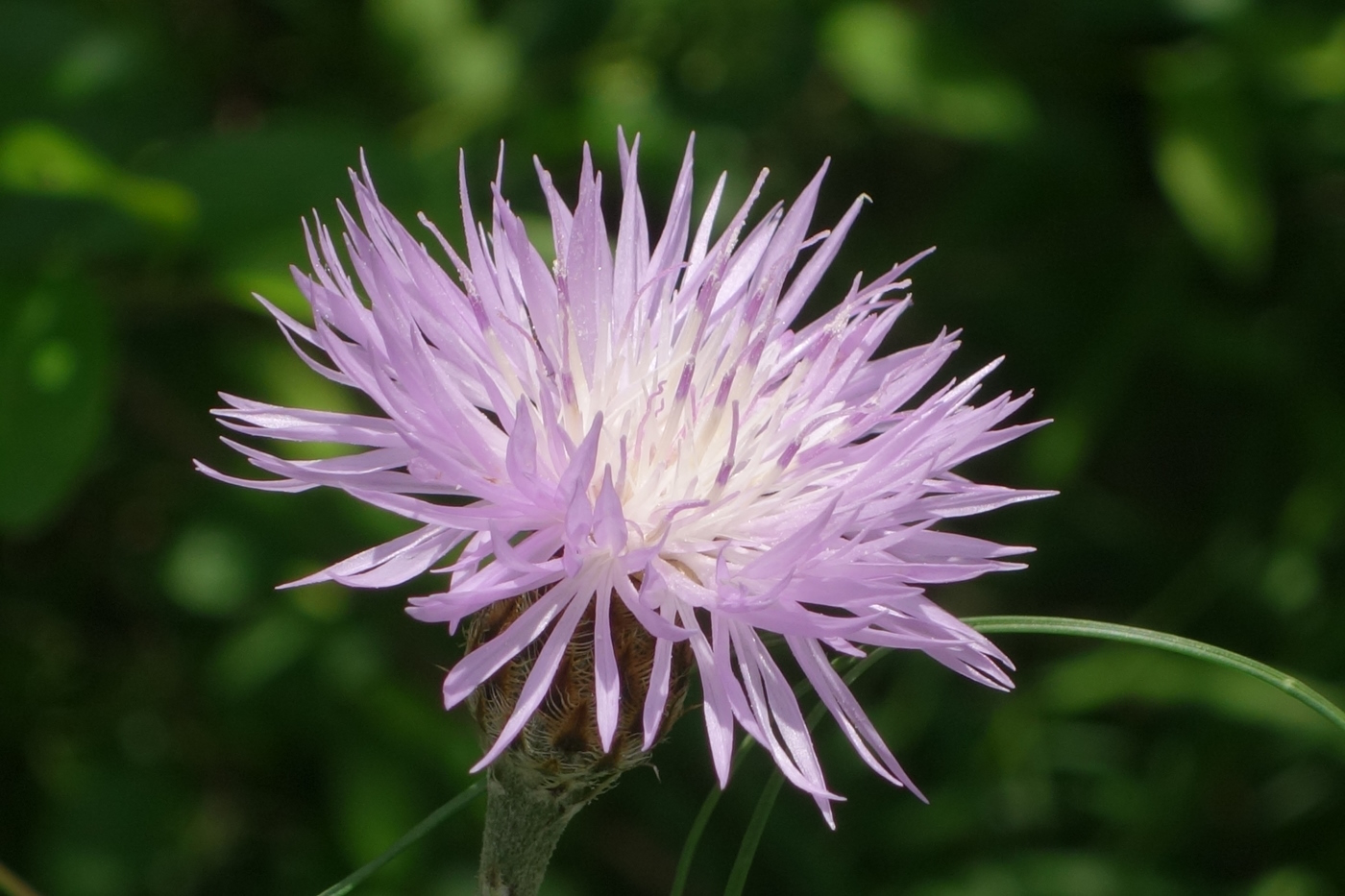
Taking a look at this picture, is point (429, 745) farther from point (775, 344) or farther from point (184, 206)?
point (775, 344)

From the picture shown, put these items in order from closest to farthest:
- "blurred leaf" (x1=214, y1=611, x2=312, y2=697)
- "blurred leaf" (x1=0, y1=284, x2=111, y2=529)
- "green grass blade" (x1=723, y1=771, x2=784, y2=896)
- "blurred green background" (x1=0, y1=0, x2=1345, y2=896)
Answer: "green grass blade" (x1=723, y1=771, x2=784, y2=896)
"blurred leaf" (x1=0, y1=284, x2=111, y2=529)
"blurred green background" (x1=0, y1=0, x2=1345, y2=896)
"blurred leaf" (x1=214, y1=611, x2=312, y2=697)

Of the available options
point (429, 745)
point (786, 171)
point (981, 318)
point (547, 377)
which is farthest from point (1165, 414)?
point (547, 377)

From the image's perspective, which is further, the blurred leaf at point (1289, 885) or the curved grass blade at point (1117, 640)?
the blurred leaf at point (1289, 885)

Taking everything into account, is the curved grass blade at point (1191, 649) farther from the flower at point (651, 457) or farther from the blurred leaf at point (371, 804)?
the blurred leaf at point (371, 804)

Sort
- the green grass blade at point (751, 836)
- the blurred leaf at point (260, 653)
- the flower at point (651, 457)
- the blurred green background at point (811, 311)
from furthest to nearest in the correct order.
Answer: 1. the blurred leaf at point (260, 653)
2. the blurred green background at point (811, 311)
3. the green grass blade at point (751, 836)
4. the flower at point (651, 457)

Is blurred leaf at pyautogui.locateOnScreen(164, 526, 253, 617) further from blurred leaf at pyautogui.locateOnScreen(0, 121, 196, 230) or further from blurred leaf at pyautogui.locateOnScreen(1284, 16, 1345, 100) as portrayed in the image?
blurred leaf at pyautogui.locateOnScreen(1284, 16, 1345, 100)

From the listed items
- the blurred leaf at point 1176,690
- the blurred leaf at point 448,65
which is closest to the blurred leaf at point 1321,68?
the blurred leaf at point 1176,690

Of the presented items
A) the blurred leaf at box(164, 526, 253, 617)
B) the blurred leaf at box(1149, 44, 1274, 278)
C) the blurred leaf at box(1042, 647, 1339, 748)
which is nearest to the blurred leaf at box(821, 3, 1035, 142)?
the blurred leaf at box(1149, 44, 1274, 278)
